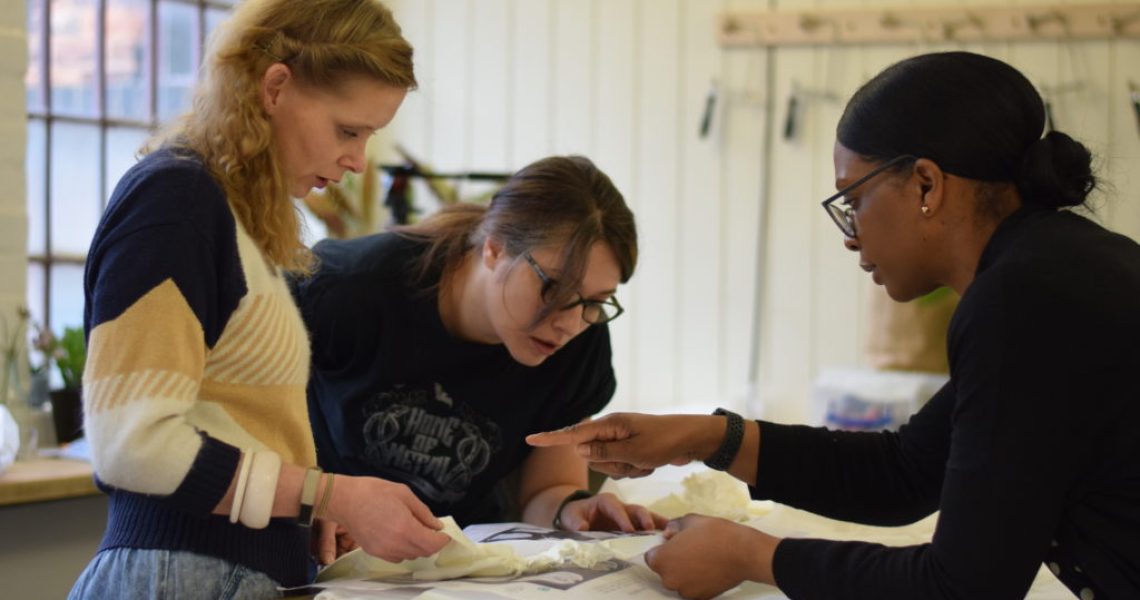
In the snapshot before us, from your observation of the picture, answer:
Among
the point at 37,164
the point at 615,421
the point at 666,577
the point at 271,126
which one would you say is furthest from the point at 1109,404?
the point at 37,164

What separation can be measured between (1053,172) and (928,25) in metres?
2.01

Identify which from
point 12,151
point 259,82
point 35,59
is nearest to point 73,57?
point 35,59

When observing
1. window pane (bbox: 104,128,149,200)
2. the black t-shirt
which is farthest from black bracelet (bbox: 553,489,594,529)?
window pane (bbox: 104,128,149,200)

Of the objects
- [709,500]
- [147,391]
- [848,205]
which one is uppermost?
[848,205]

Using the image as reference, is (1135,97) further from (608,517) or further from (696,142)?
(608,517)

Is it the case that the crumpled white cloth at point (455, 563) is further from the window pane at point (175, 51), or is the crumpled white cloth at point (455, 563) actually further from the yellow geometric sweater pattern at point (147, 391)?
the window pane at point (175, 51)

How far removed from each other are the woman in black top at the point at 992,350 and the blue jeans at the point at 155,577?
410 mm

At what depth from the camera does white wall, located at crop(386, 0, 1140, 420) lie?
317 cm

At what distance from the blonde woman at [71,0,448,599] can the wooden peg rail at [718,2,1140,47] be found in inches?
80.0

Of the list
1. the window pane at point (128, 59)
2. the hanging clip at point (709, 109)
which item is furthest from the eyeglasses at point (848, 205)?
the window pane at point (128, 59)

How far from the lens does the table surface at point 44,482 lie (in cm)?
245

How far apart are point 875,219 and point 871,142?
0.08 metres

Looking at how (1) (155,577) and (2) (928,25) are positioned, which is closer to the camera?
(1) (155,577)

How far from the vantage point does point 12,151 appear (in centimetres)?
276
